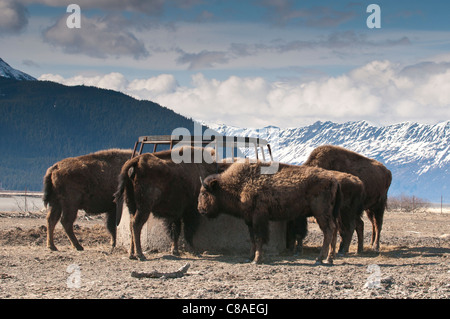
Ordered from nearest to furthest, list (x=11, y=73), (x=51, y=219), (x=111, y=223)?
1. (x=51, y=219)
2. (x=111, y=223)
3. (x=11, y=73)

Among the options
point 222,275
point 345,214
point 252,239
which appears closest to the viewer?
point 222,275

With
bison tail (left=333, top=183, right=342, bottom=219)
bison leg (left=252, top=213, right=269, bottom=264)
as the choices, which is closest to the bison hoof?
bison tail (left=333, top=183, right=342, bottom=219)

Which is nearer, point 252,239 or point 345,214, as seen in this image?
point 252,239

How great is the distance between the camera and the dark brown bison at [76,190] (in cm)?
1361

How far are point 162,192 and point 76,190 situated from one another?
2664 millimetres

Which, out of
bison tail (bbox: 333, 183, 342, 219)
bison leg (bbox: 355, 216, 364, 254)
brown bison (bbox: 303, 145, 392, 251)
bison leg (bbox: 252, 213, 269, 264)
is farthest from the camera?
brown bison (bbox: 303, 145, 392, 251)

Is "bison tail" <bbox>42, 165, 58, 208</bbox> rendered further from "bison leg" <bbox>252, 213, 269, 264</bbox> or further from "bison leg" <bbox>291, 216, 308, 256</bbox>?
"bison leg" <bbox>291, 216, 308, 256</bbox>

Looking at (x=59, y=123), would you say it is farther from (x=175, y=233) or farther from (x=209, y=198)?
(x=209, y=198)

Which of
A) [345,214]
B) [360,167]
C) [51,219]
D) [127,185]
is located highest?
[360,167]

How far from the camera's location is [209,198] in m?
11.9

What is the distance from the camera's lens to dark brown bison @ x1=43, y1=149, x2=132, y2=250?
1361 centimetres

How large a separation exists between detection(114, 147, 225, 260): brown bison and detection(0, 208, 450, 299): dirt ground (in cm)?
58

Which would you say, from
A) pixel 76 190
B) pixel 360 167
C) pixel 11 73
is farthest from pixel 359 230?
pixel 11 73

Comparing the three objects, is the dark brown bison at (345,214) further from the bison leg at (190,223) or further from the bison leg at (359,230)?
the bison leg at (190,223)
